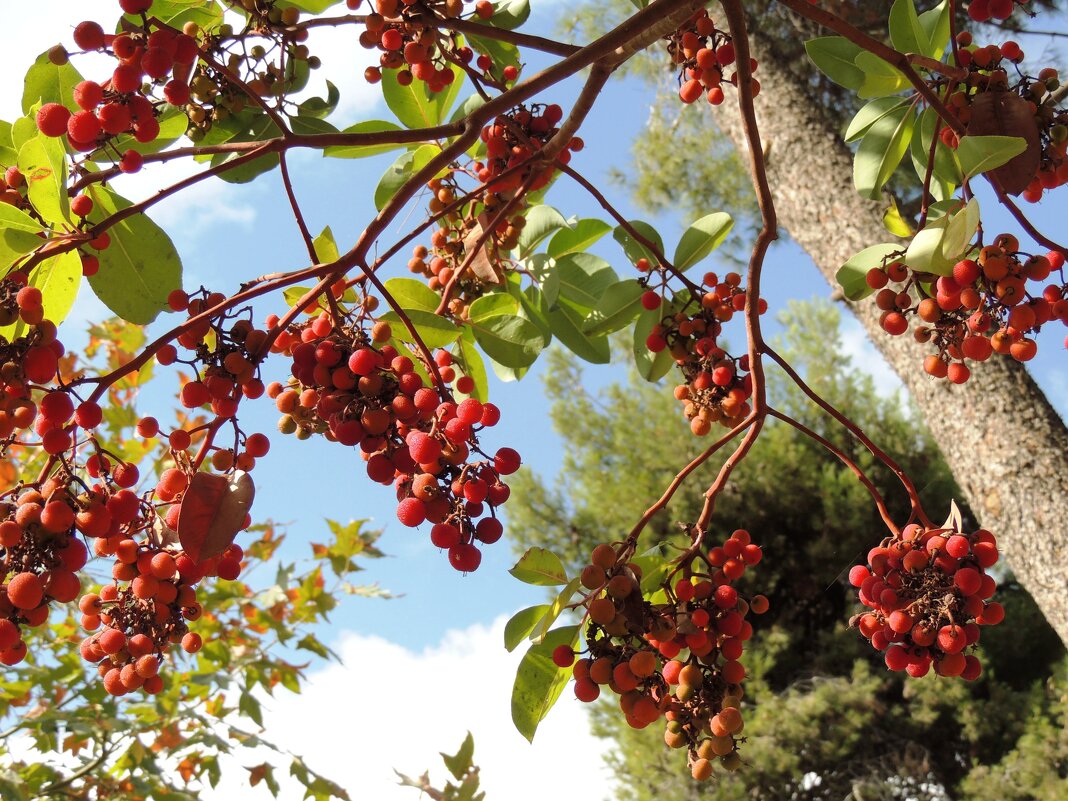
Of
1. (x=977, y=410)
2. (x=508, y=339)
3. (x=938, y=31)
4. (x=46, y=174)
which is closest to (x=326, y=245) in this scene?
(x=508, y=339)

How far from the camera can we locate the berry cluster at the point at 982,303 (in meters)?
0.85

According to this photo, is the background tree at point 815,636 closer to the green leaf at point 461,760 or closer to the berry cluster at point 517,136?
the green leaf at point 461,760

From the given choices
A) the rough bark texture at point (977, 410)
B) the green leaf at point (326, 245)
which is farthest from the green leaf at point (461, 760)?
the rough bark texture at point (977, 410)

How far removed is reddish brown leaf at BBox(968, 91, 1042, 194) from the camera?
89cm

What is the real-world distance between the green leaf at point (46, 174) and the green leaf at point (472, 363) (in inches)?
19.5

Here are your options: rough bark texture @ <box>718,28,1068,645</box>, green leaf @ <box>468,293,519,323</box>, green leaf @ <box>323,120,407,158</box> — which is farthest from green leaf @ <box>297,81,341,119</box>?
rough bark texture @ <box>718,28,1068,645</box>

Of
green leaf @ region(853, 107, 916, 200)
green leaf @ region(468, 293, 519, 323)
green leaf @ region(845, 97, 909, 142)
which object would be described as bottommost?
green leaf @ region(468, 293, 519, 323)

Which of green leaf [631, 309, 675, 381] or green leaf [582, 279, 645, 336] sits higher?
green leaf [582, 279, 645, 336]

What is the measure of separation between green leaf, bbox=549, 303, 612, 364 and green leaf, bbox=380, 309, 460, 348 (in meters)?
0.24

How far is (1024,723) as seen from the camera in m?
8.00

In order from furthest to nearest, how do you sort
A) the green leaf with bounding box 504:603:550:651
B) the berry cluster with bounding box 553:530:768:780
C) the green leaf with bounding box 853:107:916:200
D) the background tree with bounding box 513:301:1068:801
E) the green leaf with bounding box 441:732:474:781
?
1. the background tree with bounding box 513:301:1068:801
2. the green leaf with bounding box 441:732:474:781
3. the green leaf with bounding box 853:107:916:200
4. the green leaf with bounding box 504:603:550:651
5. the berry cluster with bounding box 553:530:768:780

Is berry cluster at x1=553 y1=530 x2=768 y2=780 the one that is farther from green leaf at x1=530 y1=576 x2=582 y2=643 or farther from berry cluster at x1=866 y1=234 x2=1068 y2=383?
berry cluster at x1=866 y1=234 x2=1068 y2=383

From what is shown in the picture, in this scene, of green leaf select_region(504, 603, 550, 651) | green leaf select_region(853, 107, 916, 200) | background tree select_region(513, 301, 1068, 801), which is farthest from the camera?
background tree select_region(513, 301, 1068, 801)

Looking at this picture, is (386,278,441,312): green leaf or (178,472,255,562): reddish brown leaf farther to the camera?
(386,278,441,312): green leaf
